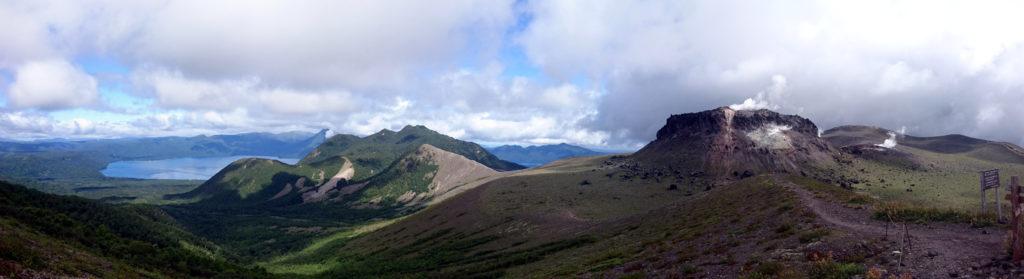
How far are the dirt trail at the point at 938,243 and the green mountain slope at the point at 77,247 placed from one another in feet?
163

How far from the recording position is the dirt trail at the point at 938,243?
2439cm

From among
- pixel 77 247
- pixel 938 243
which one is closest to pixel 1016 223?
pixel 938 243

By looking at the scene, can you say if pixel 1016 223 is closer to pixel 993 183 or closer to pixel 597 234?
pixel 993 183

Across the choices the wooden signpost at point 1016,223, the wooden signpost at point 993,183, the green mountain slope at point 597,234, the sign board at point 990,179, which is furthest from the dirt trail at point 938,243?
the green mountain slope at point 597,234

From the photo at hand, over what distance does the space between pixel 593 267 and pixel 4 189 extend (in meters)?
136

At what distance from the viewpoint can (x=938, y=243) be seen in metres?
29.2

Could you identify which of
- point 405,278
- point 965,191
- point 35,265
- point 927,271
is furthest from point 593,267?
point 965,191

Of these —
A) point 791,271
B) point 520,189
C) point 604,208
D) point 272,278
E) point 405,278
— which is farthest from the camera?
point 520,189

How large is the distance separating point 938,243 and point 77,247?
8678 centimetres

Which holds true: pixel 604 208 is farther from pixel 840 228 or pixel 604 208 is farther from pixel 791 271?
pixel 791 271

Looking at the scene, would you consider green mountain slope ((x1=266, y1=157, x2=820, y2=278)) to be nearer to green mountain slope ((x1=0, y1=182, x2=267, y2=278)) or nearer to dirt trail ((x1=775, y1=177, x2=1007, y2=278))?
dirt trail ((x1=775, y1=177, x2=1007, y2=278))

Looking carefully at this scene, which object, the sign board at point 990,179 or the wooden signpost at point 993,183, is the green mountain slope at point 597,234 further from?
the sign board at point 990,179

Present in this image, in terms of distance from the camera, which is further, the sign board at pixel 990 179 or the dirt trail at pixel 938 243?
the sign board at pixel 990 179

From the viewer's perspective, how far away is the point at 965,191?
533 feet
